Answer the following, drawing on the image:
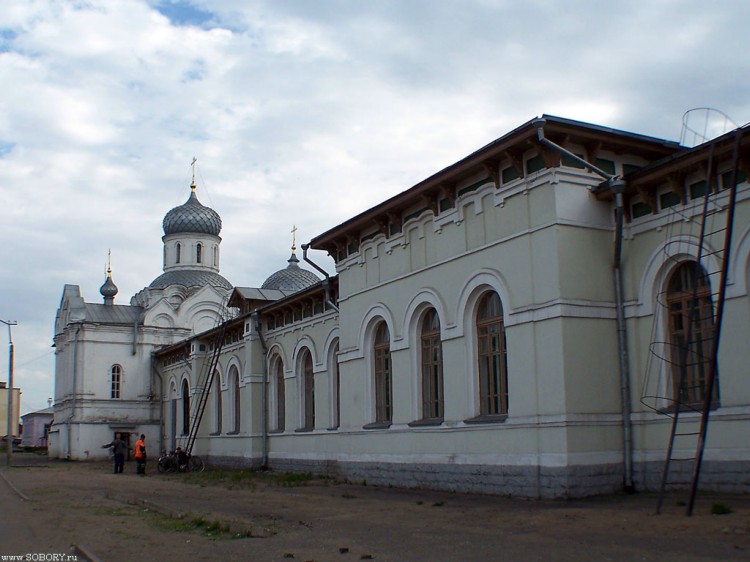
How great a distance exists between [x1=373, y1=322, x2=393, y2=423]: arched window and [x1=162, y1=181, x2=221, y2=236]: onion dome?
30.6 meters

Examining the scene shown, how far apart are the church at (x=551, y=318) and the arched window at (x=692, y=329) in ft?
0.11

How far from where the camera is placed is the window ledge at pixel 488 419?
1489cm

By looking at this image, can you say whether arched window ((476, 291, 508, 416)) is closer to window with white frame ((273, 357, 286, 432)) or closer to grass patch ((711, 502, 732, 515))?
grass patch ((711, 502, 732, 515))

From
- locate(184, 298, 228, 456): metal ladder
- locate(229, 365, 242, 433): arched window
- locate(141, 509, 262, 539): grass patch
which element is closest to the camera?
locate(141, 509, 262, 539): grass patch

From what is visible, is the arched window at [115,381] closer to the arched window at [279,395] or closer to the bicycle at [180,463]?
the bicycle at [180,463]

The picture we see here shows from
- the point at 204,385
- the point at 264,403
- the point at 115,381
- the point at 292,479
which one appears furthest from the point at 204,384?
the point at 115,381

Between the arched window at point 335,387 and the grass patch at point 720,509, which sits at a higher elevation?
the arched window at point 335,387

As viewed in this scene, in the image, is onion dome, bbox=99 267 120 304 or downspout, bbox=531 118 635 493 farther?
onion dome, bbox=99 267 120 304

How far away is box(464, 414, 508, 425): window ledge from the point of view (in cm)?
1489

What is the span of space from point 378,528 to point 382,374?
8400 millimetres

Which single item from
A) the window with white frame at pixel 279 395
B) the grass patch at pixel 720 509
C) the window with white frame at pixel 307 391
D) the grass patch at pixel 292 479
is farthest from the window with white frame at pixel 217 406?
the grass patch at pixel 720 509

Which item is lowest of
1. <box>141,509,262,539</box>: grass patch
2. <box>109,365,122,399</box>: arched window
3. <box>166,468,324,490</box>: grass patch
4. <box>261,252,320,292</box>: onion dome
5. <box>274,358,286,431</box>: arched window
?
<box>166,468,324,490</box>: grass patch

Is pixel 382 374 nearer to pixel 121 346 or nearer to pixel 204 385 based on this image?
pixel 204 385

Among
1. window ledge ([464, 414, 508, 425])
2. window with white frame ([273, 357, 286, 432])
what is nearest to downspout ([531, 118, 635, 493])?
window ledge ([464, 414, 508, 425])
